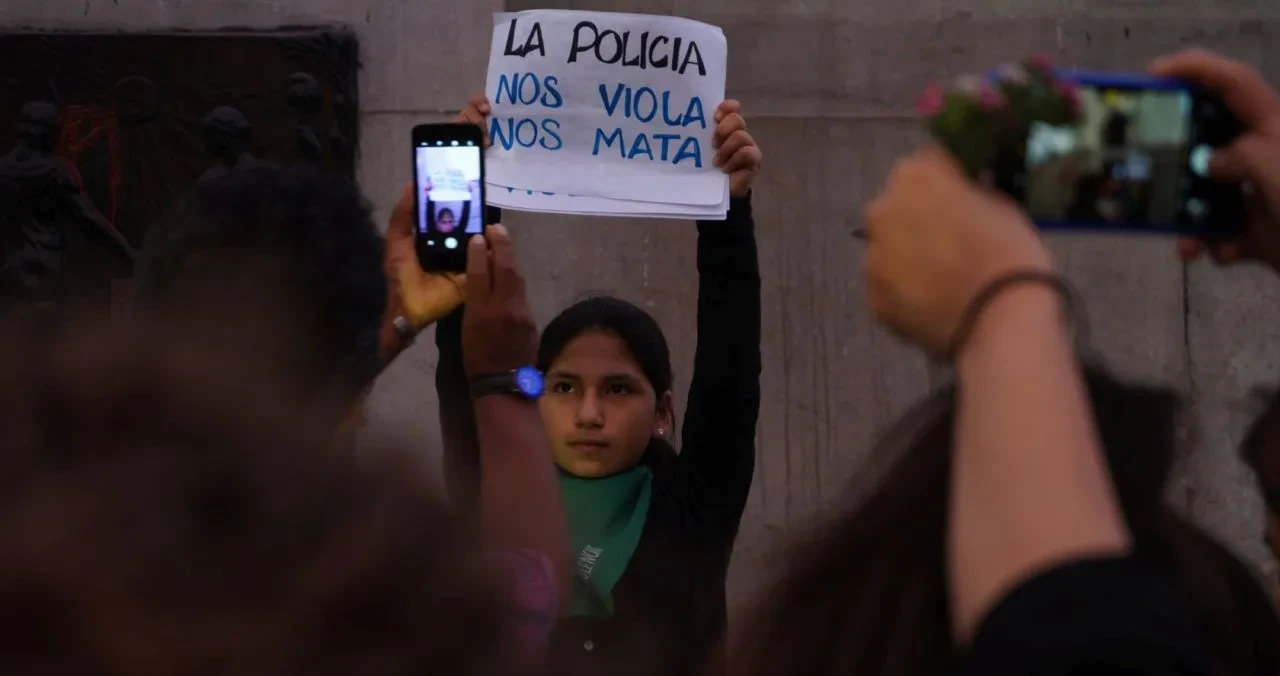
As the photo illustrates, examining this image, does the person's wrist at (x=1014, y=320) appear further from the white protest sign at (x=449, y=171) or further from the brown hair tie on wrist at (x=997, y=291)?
the white protest sign at (x=449, y=171)

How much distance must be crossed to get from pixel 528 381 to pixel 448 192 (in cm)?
53

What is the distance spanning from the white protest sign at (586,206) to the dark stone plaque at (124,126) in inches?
89.4

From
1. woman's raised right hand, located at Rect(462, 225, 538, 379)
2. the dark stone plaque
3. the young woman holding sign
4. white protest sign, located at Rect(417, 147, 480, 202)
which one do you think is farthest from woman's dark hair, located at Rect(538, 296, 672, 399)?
the dark stone plaque

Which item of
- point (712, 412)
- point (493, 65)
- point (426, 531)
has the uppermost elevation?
point (493, 65)

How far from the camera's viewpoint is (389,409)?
15.8 ft

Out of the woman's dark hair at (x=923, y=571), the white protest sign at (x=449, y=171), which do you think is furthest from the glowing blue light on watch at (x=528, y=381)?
the woman's dark hair at (x=923, y=571)

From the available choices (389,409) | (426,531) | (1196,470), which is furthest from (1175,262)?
(426,531)

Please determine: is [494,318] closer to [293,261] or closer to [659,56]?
[293,261]

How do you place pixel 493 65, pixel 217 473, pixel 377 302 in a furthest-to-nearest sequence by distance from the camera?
1. pixel 493 65
2. pixel 377 302
3. pixel 217 473

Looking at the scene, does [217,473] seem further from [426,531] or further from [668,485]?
[668,485]

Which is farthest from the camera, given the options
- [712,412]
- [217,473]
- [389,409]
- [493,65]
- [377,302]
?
[389,409]

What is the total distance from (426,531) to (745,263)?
188cm

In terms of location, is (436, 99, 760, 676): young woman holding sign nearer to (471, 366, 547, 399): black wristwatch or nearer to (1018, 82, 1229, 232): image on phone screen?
(471, 366, 547, 399): black wristwatch

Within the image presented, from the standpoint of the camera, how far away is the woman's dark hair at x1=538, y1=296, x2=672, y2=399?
2.91 meters
